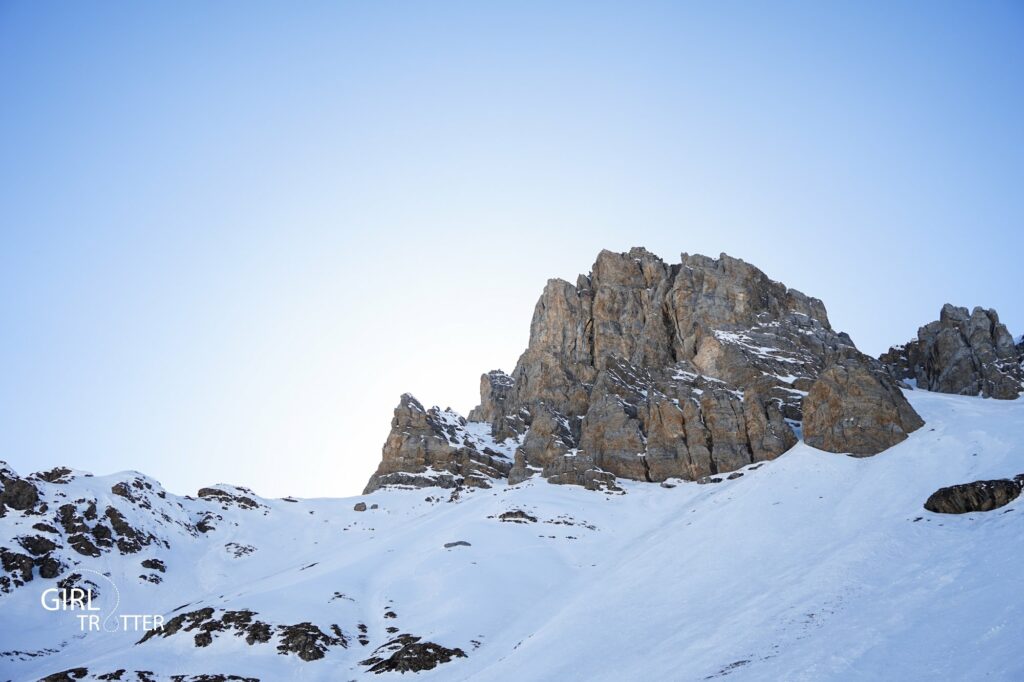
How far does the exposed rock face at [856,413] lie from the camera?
240ft

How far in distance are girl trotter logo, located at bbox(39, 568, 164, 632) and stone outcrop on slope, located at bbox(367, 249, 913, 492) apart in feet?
156

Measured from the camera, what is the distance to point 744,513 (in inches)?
2264

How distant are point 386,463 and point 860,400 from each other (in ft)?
240

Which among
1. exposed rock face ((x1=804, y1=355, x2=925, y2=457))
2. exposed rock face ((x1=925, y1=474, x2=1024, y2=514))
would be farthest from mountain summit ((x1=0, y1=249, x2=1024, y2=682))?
exposed rock face ((x1=804, y1=355, x2=925, y2=457))

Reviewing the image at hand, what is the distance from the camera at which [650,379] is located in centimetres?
10869

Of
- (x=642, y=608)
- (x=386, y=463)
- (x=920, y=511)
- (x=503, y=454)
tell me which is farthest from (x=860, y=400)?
(x=386, y=463)

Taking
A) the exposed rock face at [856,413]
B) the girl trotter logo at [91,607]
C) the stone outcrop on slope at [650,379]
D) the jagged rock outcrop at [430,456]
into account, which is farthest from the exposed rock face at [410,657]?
the jagged rock outcrop at [430,456]

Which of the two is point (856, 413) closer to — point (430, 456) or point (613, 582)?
point (613, 582)

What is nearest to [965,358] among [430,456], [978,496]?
[978,496]

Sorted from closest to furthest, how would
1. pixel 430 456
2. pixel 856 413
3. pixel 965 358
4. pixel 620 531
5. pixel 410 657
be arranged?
pixel 410 657 → pixel 620 531 → pixel 856 413 → pixel 965 358 → pixel 430 456

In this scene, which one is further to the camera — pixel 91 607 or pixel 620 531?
pixel 620 531

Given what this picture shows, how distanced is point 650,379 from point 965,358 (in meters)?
45.3

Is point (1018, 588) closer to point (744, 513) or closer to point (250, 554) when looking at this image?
point (744, 513)

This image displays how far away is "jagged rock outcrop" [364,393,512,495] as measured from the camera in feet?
349
